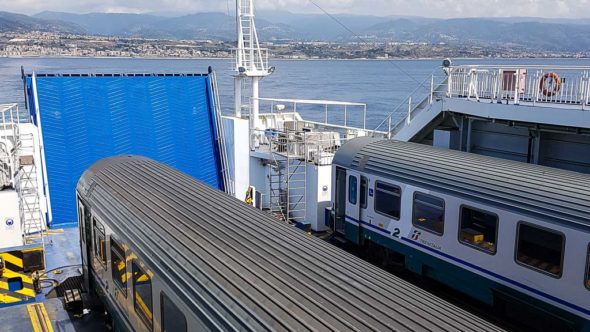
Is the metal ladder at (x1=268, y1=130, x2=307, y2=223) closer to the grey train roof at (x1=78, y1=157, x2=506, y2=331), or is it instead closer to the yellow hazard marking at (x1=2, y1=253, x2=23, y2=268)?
the yellow hazard marking at (x1=2, y1=253, x2=23, y2=268)

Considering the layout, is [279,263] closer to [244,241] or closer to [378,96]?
[244,241]

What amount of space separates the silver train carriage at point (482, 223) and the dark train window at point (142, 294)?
5.22 meters

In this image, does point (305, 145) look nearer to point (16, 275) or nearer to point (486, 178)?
point (486, 178)

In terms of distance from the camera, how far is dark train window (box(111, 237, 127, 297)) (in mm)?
6840

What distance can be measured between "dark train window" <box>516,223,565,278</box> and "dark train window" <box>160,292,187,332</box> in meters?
5.12

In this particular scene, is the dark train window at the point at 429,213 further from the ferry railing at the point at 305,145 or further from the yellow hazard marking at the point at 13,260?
the yellow hazard marking at the point at 13,260

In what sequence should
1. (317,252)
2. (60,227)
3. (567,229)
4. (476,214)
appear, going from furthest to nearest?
(60,227) < (476,214) < (567,229) < (317,252)

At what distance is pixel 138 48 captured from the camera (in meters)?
160

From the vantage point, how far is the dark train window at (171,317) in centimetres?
506

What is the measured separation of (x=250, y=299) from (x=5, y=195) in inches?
300

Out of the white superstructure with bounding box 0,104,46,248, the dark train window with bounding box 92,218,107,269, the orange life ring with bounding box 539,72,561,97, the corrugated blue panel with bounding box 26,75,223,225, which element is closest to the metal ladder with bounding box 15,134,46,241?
the white superstructure with bounding box 0,104,46,248

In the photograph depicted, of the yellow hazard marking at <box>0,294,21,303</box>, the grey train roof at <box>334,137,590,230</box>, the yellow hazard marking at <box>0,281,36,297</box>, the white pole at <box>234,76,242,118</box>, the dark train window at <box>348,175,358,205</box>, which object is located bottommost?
the yellow hazard marking at <box>0,294,21,303</box>

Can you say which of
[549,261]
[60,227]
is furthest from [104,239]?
[60,227]

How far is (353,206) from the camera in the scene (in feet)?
39.1
